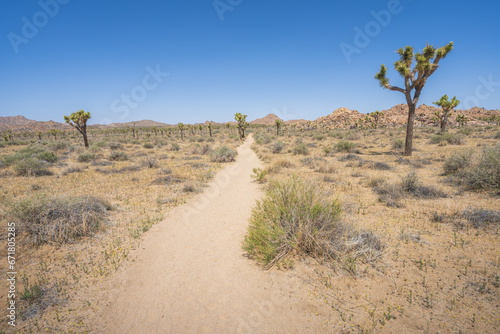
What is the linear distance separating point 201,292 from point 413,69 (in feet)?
58.9

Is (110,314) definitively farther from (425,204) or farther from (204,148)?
(204,148)

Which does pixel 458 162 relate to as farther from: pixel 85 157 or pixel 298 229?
pixel 85 157

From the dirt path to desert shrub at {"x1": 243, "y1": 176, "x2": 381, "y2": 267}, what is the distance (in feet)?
1.56

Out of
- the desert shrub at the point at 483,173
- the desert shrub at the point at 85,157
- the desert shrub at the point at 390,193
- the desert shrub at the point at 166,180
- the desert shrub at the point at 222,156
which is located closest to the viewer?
the desert shrub at the point at 390,193

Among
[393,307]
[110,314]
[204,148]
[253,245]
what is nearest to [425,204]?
[393,307]

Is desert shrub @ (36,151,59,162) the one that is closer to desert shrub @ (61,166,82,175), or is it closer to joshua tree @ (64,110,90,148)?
desert shrub @ (61,166,82,175)

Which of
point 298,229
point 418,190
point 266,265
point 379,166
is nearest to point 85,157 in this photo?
point 266,265

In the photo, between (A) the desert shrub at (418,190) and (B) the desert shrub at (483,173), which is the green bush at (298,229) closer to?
(A) the desert shrub at (418,190)

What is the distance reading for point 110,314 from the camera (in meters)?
3.17

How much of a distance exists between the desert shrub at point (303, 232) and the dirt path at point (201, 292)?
0.47 m

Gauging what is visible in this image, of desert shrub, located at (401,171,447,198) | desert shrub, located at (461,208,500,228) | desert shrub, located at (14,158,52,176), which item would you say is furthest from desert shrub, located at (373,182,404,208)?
desert shrub, located at (14,158,52,176)

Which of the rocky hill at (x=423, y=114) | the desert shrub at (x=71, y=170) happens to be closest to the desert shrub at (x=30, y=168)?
the desert shrub at (x=71, y=170)

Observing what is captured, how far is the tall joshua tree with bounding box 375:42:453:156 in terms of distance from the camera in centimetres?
1288

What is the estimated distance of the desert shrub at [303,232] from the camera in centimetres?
400
